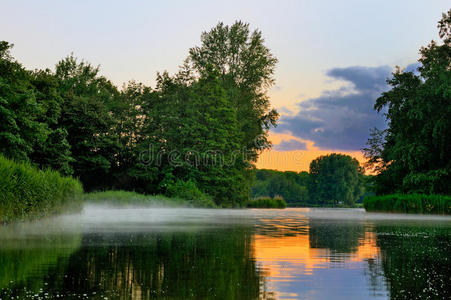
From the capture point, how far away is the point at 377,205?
59.7 m

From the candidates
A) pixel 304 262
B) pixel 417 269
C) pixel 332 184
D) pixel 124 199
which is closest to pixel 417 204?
pixel 124 199

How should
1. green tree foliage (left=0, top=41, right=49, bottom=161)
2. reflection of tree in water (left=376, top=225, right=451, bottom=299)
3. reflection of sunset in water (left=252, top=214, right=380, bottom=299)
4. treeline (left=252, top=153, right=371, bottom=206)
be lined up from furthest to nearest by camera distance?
treeline (left=252, top=153, right=371, bottom=206) → green tree foliage (left=0, top=41, right=49, bottom=161) → reflection of sunset in water (left=252, top=214, right=380, bottom=299) → reflection of tree in water (left=376, top=225, right=451, bottom=299)

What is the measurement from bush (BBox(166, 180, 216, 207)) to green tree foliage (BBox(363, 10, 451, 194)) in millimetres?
22030

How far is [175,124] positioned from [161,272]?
6388 cm

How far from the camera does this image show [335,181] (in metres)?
175

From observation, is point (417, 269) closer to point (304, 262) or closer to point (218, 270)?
point (304, 262)

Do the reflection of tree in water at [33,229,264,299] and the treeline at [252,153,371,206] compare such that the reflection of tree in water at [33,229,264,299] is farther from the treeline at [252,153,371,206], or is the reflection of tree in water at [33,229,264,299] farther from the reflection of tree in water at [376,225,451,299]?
the treeline at [252,153,371,206]

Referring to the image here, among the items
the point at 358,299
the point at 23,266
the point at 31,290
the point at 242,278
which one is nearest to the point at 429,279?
the point at 358,299

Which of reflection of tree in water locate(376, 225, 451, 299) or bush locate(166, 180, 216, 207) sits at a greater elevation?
bush locate(166, 180, 216, 207)

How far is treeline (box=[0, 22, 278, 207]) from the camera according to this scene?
6681cm

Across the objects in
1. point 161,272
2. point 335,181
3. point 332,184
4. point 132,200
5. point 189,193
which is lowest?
point 161,272

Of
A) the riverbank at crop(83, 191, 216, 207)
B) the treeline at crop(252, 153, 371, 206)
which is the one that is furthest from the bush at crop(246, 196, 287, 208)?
the treeline at crop(252, 153, 371, 206)

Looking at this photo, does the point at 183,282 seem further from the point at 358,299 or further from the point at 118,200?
the point at 118,200

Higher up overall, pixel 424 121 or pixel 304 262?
pixel 424 121
